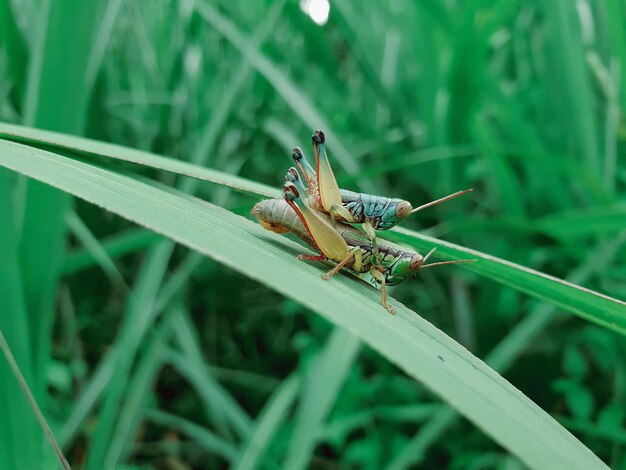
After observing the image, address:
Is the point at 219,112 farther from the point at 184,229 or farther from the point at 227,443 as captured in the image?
the point at 184,229

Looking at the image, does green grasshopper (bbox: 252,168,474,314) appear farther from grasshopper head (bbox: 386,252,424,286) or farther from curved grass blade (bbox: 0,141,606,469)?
curved grass blade (bbox: 0,141,606,469)

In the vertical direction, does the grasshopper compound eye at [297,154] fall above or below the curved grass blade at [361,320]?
above

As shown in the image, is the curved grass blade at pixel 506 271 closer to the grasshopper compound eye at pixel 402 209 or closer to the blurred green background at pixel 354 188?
the grasshopper compound eye at pixel 402 209

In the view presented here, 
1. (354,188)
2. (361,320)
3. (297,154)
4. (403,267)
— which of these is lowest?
(361,320)

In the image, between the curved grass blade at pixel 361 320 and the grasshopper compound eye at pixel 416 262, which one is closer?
the curved grass blade at pixel 361 320

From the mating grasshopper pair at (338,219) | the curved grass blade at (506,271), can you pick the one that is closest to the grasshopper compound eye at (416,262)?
the mating grasshopper pair at (338,219)

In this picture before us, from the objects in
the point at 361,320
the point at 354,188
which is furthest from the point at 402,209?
the point at 354,188

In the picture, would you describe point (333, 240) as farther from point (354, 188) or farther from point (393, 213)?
point (354, 188)

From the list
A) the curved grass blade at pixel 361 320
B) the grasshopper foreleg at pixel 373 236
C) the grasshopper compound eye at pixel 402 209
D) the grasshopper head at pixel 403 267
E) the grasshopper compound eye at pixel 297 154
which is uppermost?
the grasshopper compound eye at pixel 297 154

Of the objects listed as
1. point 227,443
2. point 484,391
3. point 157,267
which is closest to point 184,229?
point 484,391
